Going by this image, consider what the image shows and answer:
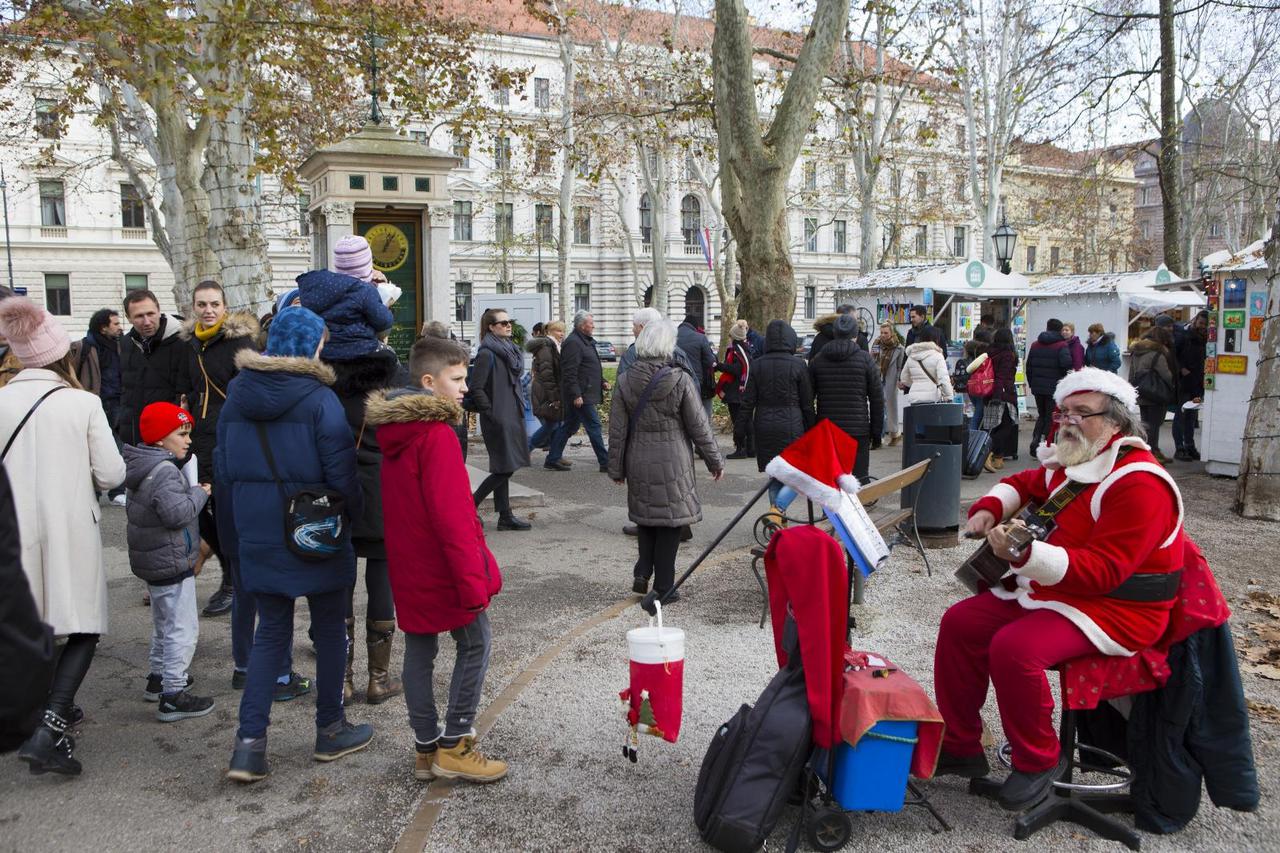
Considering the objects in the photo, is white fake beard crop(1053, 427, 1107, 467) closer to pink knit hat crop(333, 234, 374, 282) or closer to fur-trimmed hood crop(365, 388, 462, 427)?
fur-trimmed hood crop(365, 388, 462, 427)

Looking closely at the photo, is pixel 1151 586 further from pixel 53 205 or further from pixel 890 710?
pixel 53 205

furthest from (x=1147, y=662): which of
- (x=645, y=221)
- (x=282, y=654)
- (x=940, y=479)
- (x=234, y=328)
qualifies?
(x=645, y=221)

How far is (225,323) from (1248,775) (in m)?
5.16

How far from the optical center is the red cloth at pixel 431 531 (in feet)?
11.7

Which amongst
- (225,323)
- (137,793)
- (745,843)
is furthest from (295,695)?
(745,843)

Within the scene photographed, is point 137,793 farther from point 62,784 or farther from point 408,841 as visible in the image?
point 408,841

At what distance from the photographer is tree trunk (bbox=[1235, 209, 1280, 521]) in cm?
852

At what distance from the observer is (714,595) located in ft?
21.2

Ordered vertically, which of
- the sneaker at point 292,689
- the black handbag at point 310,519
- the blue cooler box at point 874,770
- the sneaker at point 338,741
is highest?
the black handbag at point 310,519

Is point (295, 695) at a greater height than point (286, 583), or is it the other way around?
point (286, 583)

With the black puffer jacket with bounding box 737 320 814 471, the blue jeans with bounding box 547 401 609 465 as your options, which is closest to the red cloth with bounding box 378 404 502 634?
the black puffer jacket with bounding box 737 320 814 471

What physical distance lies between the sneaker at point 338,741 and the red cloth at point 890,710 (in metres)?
2.04

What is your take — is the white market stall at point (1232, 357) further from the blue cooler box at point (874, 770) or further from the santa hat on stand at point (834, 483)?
the blue cooler box at point (874, 770)

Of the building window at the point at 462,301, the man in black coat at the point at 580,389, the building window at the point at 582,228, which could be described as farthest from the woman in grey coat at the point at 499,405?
the building window at the point at 582,228
